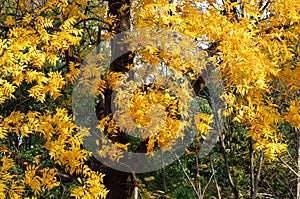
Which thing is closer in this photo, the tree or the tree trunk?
the tree

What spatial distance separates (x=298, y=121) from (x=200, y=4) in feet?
3.26

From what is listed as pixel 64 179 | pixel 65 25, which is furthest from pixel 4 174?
pixel 65 25

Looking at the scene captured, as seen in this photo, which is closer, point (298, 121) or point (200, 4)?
point (298, 121)

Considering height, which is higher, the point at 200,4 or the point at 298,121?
the point at 200,4

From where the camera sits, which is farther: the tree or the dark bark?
the dark bark

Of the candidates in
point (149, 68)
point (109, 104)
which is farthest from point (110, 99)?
point (149, 68)

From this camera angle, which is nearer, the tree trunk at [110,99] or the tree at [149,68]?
the tree at [149,68]

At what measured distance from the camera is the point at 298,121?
300 centimetres

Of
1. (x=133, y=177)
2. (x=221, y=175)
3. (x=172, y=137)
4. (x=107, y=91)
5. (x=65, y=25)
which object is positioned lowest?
(x=221, y=175)

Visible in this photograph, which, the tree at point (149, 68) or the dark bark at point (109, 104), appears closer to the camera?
the tree at point (149, 68)

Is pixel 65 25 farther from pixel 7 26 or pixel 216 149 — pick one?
pixel 216 149

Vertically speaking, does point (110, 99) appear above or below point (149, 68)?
below

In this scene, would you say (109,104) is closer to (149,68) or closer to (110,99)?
(110,99)

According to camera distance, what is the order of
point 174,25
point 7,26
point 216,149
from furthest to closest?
1. point 216,149
2. point 7,26
3. point 174,25
